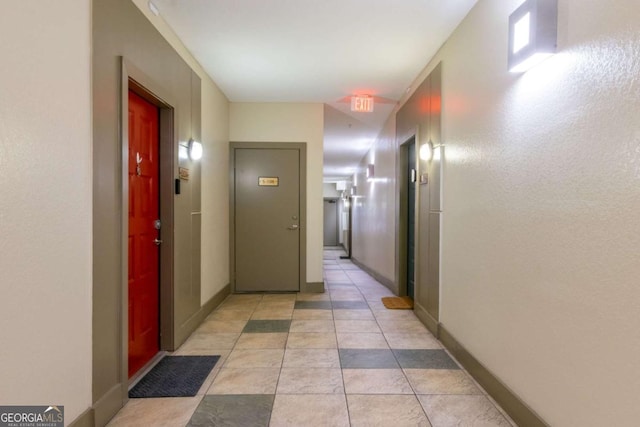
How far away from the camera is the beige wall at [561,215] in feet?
4.26

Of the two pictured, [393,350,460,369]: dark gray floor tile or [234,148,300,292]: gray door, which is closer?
[393,350,460,369]: dark gray floor tile

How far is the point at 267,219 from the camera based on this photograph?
5125 millimetres

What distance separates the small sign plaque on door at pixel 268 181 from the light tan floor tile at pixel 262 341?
236 cm

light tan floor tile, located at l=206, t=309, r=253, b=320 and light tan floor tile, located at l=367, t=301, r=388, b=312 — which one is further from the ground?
light tan floor tile, located at l=206, t=309, r=253, b=320

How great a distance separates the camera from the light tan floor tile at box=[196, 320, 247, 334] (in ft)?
11.4

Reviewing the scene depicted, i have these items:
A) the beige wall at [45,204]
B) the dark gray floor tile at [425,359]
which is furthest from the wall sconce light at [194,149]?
the dark gray floor tile at [425,359]

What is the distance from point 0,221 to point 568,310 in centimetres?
237

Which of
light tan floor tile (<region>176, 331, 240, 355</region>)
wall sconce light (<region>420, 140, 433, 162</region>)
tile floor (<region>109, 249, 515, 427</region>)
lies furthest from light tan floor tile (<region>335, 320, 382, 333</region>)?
wall sconce light (<region>420, 140, 433, 162</region>)

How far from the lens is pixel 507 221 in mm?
2096

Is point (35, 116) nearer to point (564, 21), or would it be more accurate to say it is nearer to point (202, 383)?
→ point (202, 383)

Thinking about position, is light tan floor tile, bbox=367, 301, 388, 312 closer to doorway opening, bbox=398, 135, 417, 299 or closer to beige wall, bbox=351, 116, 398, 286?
doorway opening, bbox=398, 135, 417, 299

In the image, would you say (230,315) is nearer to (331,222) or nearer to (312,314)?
(312,314)

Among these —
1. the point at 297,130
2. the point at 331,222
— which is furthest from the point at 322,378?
the point at 331,222

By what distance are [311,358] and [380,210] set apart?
3920mm
